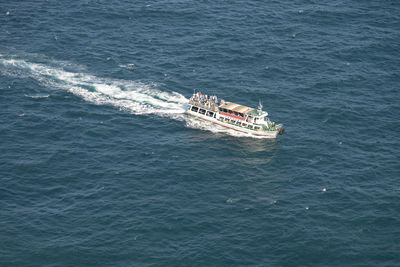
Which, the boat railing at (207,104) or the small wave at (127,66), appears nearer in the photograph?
the boat railing at (207,104)

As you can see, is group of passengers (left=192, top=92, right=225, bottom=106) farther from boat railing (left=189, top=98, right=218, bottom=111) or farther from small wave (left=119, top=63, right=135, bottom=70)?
small wave (left=119, top=63, right=135, bottom=70)

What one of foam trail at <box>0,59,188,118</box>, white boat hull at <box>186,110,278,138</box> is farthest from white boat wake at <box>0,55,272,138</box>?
white boat hull at <box>186,110,278,138</box>

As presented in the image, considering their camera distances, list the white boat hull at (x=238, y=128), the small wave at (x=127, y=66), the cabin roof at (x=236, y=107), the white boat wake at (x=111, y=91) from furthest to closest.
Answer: the small wave at (x=127, y=66), the white boat wake at (x=111, y=91), the cabin roof at (x=236, y=107), the white boat hull at (x=238, y=128)

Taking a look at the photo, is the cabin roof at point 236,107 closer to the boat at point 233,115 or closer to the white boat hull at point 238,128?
the boat at point 233,115

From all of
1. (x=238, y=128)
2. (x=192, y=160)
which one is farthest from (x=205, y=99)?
(x=192, y=160)

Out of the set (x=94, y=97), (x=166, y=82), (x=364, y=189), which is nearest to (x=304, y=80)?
(x=166, y=82)

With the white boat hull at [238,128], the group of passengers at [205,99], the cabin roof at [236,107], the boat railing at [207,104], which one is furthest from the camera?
the group of passengers at [205,99]

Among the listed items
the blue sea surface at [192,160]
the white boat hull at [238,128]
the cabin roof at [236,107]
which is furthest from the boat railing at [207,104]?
the blue sea surface at [192,160]
